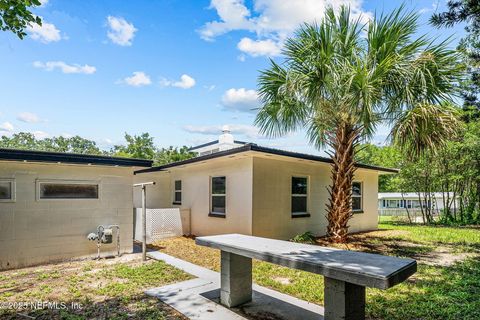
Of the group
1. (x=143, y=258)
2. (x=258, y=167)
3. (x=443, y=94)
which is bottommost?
(x=143, y=258)

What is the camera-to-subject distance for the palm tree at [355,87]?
679 cm

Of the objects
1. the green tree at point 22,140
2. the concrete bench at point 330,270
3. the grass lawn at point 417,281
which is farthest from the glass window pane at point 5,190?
the green tree at point 22,140

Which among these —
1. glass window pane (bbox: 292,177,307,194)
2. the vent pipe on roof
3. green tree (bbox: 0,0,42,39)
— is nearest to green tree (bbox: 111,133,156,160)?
the vent pipe on roof

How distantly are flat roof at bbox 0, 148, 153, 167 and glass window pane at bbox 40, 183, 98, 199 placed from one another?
2.31 feet

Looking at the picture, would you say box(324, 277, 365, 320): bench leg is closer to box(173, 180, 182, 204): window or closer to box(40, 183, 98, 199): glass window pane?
box(40, 183, 98, 199): glass window pane

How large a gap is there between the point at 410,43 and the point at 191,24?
273 inches

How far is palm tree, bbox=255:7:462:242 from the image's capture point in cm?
679

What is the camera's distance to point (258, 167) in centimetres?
912

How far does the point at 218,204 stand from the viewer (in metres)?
10.4

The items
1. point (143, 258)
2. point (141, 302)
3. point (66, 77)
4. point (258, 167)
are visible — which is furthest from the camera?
point (66, 77)

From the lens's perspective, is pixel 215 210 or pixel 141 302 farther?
pixel 215 210

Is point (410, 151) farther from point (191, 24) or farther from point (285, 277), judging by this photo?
point (191, 24)

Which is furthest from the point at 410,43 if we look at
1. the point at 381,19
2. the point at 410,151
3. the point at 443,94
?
the point at 410,151

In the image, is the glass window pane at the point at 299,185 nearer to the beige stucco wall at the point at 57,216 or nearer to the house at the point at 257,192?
the house at the point at 257,192
